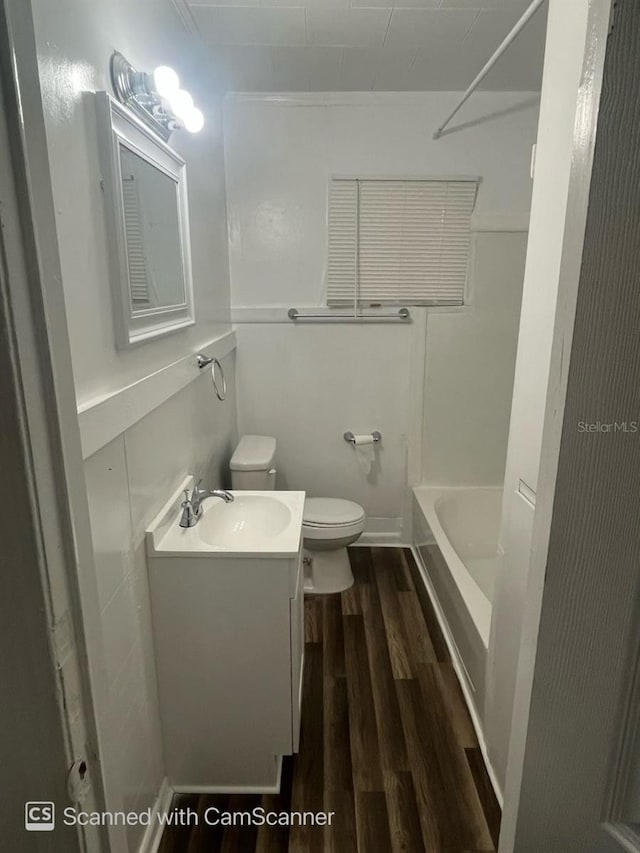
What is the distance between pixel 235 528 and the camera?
1.82 meters

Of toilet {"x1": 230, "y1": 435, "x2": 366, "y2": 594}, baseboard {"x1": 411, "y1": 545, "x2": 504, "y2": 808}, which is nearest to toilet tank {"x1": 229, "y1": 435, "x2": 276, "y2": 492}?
toilet {"x1": 230, "y1": 435, "x2": 366, "y2": 594}

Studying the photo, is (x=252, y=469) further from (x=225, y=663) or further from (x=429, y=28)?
(x=429, y=28)

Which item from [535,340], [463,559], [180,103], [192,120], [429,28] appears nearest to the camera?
[535,340]

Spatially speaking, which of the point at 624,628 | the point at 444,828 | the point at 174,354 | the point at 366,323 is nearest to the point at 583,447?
the point at 624,628

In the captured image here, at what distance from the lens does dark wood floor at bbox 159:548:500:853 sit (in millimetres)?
1464

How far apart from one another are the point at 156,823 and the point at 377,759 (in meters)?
0.71

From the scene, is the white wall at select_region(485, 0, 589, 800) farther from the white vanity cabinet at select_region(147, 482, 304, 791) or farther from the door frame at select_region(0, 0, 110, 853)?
the door frame at select_region(0, 0, 110, 853)

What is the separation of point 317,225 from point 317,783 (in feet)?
8.14

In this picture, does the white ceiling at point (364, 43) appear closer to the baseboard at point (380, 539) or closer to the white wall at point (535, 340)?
the white wall at point (535, 340)

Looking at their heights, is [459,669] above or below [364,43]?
below

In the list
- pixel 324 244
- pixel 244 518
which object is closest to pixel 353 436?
pixel 324 244

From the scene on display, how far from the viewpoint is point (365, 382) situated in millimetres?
2912

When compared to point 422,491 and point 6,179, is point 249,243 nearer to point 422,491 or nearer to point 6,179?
point 422,491

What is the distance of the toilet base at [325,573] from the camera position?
266cm
